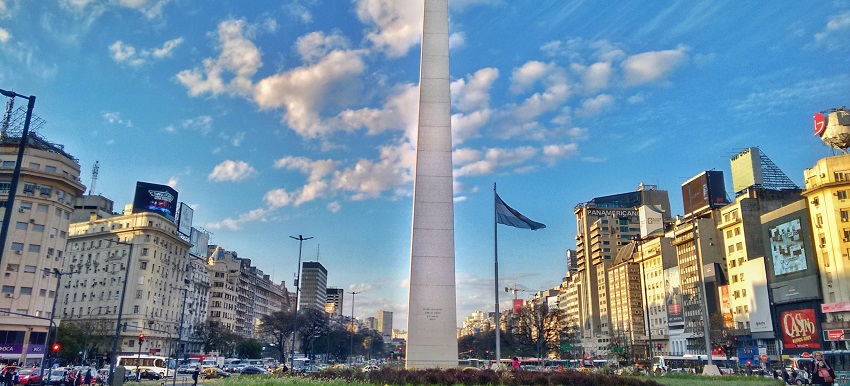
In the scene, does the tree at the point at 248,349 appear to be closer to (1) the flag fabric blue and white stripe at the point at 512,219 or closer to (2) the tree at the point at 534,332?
(2) the tree at the point at 534,332

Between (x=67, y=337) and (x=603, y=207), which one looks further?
(x=603, y=207)

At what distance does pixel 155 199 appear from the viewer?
87.4m

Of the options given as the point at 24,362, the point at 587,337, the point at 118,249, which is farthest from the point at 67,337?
the point at 587,337

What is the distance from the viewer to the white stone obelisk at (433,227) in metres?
25.7

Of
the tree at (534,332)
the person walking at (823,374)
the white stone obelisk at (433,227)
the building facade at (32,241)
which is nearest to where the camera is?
the person walking at (823,374)

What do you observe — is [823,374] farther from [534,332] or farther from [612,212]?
[612,212]

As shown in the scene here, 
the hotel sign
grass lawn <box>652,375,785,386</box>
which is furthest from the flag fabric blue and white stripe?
the hotel sign

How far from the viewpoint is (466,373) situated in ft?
57.7

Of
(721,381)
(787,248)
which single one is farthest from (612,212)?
(721,381)

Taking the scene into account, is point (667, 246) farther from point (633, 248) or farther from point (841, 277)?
point (841, 277)

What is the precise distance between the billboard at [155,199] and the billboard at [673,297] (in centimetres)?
8206

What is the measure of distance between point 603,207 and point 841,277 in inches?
Answer: 3490

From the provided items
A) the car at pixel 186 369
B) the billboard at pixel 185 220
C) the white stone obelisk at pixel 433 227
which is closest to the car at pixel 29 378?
the car at pixel 186 369

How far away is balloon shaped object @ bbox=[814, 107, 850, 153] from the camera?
217 feet
